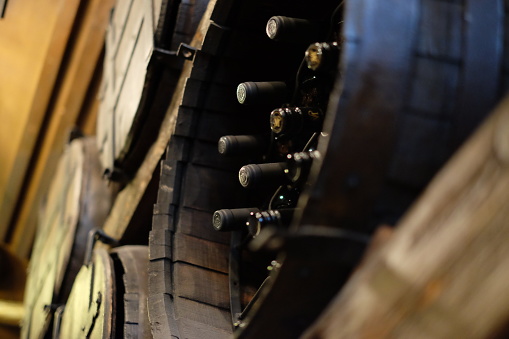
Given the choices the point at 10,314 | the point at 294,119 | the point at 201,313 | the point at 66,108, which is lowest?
the point at 10,314

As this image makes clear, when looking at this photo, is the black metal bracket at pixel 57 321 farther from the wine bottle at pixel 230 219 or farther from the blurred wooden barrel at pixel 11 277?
the blurred wooden barrel at pixel 11 277

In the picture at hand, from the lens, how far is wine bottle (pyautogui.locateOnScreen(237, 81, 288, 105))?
5.55ft

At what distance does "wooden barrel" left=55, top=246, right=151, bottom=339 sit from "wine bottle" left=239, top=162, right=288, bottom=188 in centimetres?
54

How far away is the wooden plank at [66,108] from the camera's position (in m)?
3.82

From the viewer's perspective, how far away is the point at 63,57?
157 inches

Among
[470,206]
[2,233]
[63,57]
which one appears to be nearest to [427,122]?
[470,206]

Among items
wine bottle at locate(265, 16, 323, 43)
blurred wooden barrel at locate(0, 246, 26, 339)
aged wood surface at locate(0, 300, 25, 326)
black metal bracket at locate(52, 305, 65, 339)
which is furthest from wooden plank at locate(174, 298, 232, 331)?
blurred wooden barrel at locate(0, 246, 26, 339)

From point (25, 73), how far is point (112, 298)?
8.53 ft

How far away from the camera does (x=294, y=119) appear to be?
158 centimetres

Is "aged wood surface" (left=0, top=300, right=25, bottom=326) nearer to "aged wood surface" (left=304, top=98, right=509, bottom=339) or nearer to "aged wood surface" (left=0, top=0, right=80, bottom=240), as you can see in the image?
"aged wood surface" (left=0, top=0, right=80, bottom=240)

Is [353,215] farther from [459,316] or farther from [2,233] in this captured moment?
[2,233]

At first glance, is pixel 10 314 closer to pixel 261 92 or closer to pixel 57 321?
pixel 57 321

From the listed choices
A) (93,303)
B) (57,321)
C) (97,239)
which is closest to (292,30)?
(93,303)

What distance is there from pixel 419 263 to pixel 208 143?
1165 mm
